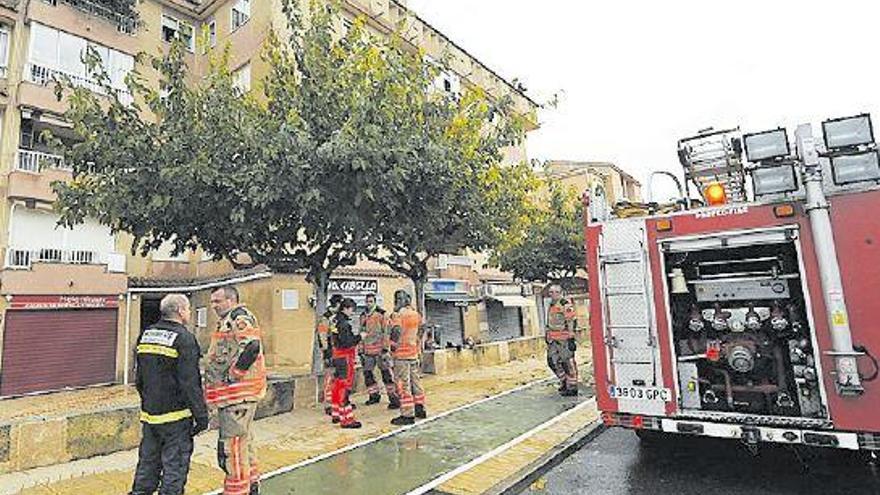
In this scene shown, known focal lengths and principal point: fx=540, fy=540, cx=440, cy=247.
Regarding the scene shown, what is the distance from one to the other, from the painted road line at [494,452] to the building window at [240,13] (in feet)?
54.2

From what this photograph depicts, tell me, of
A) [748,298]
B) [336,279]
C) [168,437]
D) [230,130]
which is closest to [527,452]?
[748,298]

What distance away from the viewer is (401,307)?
7.93 m

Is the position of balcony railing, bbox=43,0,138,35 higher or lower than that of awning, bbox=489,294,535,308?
higher

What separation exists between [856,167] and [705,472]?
3118mm

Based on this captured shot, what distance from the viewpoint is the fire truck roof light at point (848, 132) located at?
14.4ft

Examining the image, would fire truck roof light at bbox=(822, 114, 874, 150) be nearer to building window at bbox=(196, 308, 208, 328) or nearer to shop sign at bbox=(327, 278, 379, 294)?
shop sign at bbox=(327, 278, 379, 294)

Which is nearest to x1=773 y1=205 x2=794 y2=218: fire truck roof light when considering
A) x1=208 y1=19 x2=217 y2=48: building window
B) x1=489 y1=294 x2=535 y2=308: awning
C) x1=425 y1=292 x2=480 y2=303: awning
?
x1=425 y1=292 x2=480 y2=303: awning

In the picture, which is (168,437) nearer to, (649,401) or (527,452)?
(527,452)

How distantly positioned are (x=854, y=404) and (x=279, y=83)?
348 inches

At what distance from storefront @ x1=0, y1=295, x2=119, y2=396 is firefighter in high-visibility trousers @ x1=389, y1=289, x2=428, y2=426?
43.0ft

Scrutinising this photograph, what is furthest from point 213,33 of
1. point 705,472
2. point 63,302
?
point 705,472

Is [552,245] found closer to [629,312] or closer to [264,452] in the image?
[629,312]

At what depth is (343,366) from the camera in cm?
745

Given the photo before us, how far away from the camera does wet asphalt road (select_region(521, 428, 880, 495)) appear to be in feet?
16.0
